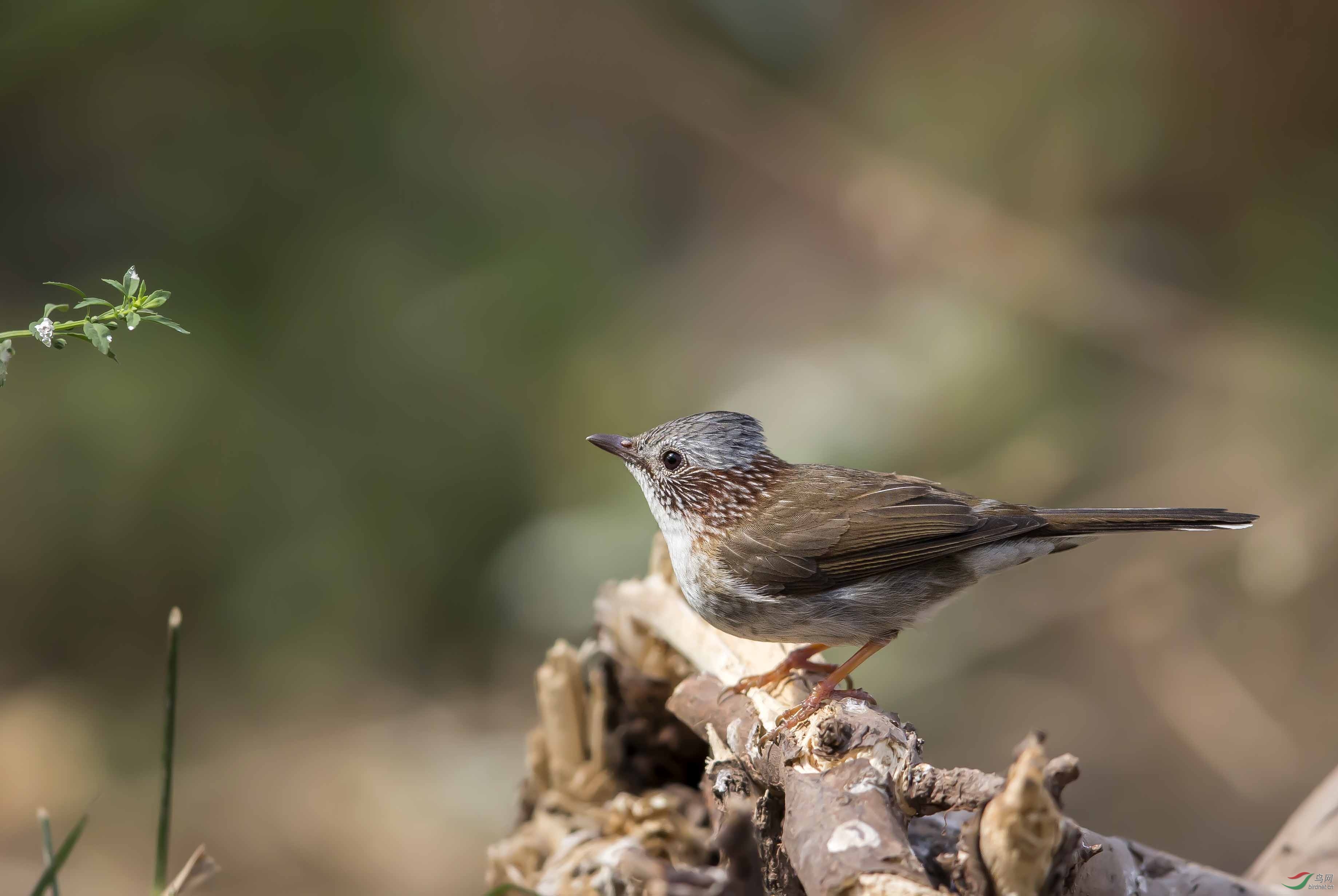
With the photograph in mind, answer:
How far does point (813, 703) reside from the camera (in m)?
2.76

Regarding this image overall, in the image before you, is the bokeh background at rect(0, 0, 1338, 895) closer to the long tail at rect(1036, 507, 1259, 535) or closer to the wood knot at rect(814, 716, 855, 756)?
the long tail at rect(1036, 507, 1259, 535)

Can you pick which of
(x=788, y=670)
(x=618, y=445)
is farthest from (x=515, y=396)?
(x=788, y=670)

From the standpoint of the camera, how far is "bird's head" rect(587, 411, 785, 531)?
3559 millimetres

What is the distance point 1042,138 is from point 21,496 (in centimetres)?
642

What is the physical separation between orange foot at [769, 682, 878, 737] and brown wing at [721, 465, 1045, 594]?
35 centimetres

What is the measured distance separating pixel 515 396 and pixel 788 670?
3.44 meters

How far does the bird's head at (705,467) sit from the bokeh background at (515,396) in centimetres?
207

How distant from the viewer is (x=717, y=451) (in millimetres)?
3631

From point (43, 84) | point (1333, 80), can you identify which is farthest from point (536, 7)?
point (1333, 80)

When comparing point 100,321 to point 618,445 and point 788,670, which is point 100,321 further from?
point 788,670

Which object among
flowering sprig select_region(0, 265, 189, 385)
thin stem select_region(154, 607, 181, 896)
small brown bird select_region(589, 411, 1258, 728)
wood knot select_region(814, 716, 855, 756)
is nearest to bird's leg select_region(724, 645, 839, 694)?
small brown bird select_region(589, 411, 1258, 728)

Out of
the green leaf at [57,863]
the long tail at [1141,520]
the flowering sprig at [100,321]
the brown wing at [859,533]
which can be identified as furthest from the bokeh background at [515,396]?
the flowering sprig at [100,321]

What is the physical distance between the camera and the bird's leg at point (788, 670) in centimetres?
316

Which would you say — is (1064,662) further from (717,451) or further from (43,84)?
(43,84)
